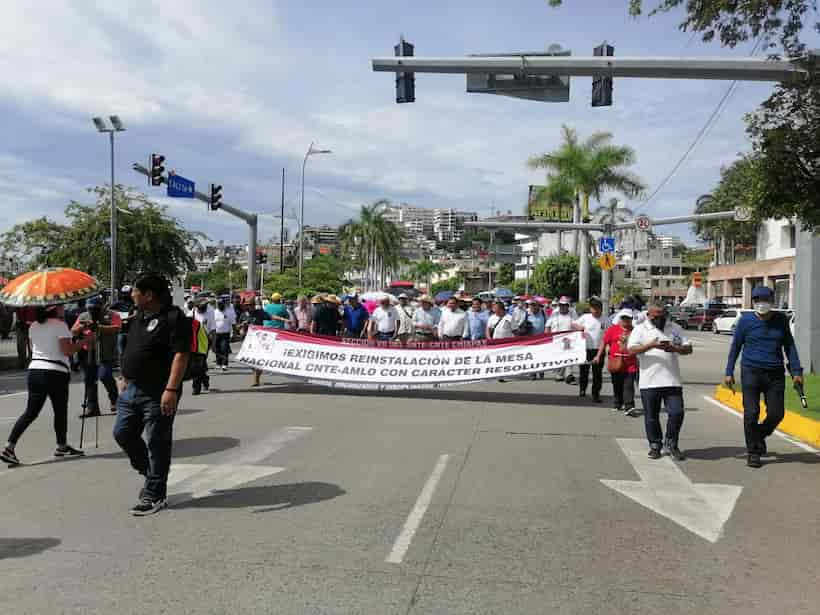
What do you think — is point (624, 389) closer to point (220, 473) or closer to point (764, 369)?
point (764, 369)

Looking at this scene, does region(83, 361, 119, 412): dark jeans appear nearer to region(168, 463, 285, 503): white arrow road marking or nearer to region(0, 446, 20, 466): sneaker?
region(0, 446, 20, 466): sneaker

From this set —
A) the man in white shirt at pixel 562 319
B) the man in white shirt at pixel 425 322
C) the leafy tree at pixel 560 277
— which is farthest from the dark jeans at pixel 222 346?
the leafy tree at pixel 560 277

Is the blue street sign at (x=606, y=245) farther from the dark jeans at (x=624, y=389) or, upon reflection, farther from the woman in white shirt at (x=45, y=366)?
the woman in white shirt at (x=45, y=366)

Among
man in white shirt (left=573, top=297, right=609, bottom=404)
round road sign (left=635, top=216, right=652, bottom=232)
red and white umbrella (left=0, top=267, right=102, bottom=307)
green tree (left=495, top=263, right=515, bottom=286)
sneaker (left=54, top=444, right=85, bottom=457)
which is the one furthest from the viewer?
green tree (left=495, top=263, right=515, bottom=286)

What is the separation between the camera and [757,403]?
844 cm

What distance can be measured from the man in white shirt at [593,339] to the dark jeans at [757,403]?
16.1 feet

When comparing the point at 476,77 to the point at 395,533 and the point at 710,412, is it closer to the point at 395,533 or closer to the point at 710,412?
the point at 710,412

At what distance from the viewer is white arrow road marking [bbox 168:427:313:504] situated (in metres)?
6.94

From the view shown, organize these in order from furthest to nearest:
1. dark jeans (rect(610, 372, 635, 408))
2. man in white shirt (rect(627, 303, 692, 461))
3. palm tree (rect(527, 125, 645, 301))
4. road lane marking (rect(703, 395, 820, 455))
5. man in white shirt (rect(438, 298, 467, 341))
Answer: palm tree (rect(527, 125, 645, 301)) < man in white shirt (rect(438, 298, 467, 341)) < dark jeans (rect(610, 372, 635, 408)) < road lane marking (rect(703, 395, 820, 455)) < man in white shirt (rect(627, 303, 692, 461))

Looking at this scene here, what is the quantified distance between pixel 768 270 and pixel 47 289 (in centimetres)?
5678

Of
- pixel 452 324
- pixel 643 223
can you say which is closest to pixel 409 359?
pixel 452 324

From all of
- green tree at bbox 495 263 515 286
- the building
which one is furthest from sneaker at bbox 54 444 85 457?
green tree at bbox 495 263 515 286

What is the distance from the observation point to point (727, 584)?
4.80 meters

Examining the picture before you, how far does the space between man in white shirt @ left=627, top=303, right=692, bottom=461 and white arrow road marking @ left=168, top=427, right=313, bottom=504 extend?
160 inches
